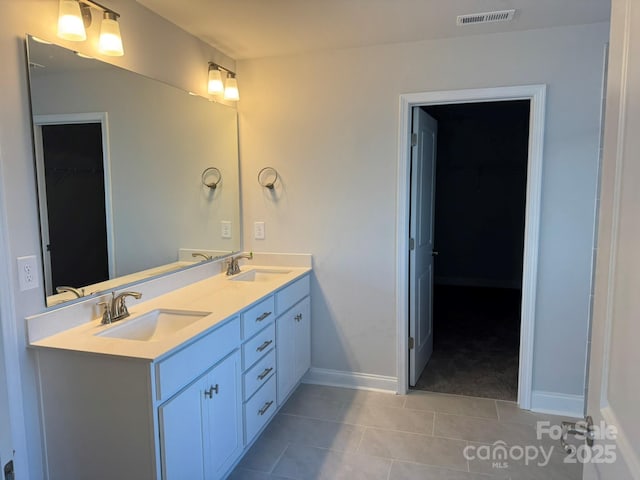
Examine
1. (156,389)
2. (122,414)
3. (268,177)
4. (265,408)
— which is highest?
(268,177)

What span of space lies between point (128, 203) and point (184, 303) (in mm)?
600

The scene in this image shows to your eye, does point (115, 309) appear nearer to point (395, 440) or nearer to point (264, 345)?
point (264, 345)

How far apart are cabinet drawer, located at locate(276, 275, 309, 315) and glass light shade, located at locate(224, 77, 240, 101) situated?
137cm

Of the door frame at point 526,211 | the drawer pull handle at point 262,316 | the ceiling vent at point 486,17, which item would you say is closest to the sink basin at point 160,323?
the drawer pull handle at point 262,316

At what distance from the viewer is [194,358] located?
1899 millimetres

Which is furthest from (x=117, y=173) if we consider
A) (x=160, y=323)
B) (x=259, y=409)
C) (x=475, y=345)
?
(x=475, y=345)

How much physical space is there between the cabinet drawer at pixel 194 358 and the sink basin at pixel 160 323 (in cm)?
16

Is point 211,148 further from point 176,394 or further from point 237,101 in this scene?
point 176,394

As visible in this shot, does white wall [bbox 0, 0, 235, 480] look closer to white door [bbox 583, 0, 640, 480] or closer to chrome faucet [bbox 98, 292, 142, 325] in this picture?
chrome faucet [bbox 98, 292, 142, 325]

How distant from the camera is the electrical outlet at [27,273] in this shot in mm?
1721

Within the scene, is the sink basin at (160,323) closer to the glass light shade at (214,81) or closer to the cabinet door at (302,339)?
the cabinet door at (302,339)

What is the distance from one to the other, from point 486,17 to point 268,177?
5.77 ft

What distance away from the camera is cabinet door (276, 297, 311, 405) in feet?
9.34

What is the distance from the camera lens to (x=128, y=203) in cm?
234
